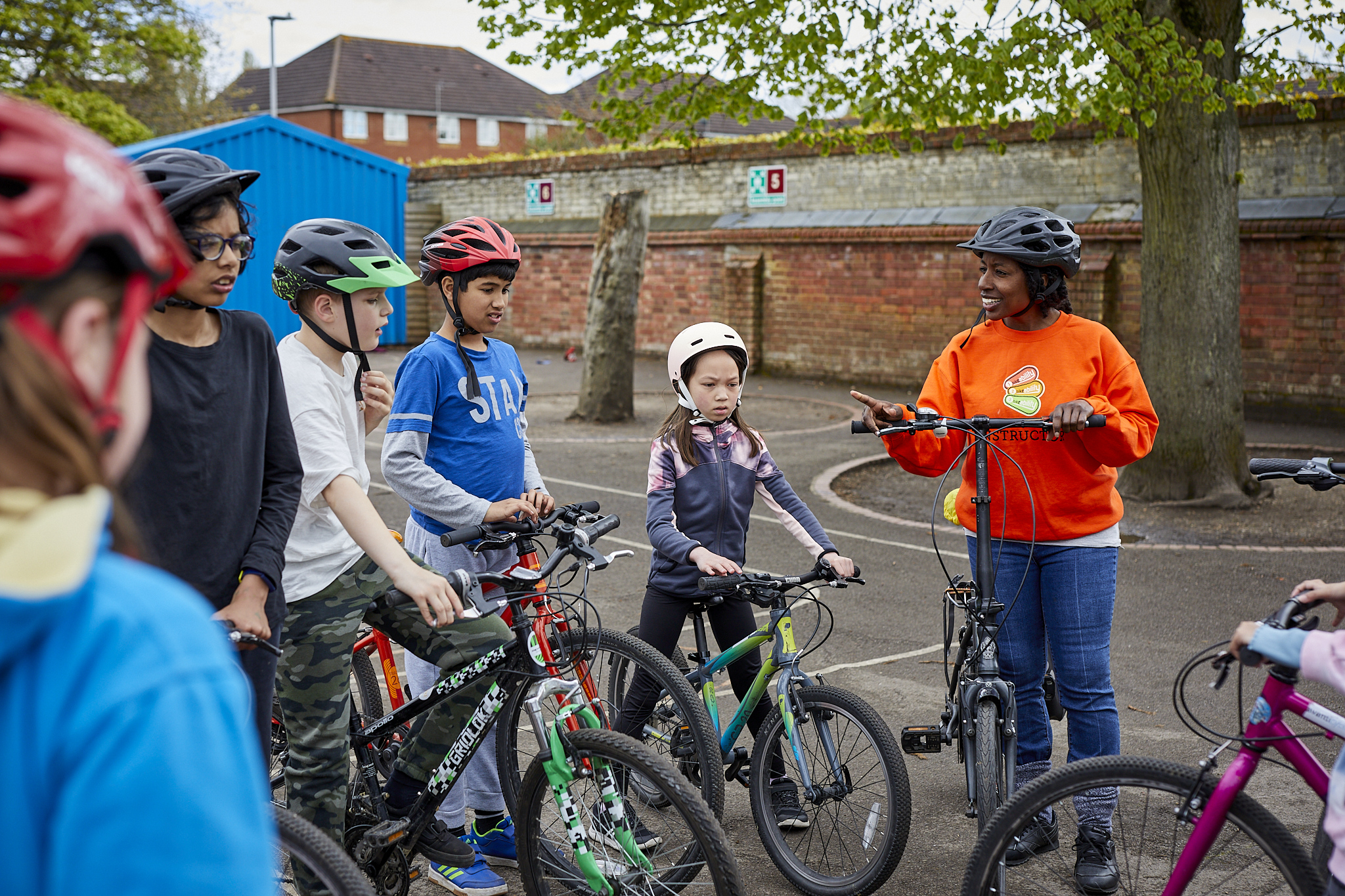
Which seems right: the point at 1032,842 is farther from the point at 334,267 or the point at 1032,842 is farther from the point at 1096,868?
the point at 334,267

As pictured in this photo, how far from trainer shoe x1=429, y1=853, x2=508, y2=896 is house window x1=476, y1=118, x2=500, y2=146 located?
59.1 meters

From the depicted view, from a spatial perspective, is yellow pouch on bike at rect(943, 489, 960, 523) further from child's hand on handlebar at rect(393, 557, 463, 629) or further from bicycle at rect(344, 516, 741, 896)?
child's hand on handlebar at rect(393, 557, 463, 629)

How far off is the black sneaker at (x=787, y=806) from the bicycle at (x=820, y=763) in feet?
0.09

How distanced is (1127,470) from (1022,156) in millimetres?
7953

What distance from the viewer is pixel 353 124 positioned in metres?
55.7

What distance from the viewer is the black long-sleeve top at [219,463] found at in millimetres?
2609

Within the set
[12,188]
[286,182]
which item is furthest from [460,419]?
[286,182]

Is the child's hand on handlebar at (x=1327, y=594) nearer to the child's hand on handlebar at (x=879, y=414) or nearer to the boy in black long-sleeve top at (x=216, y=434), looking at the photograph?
the child's hand on handlebar at (x=879, y=414)

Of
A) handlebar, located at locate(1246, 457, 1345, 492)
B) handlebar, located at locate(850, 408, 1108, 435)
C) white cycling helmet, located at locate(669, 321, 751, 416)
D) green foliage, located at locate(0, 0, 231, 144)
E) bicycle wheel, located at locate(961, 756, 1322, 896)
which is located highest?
green foliage, located at locate(0, 0, 231, 144)

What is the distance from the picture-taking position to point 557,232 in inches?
950

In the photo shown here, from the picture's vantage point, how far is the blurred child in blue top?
3.01ft

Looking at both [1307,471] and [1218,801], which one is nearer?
[1218,801]

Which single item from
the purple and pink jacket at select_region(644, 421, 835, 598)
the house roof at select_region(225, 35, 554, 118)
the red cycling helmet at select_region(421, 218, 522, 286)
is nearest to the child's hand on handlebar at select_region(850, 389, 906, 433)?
the purple and pink jacket at select_region(644, 421, 835, 598)

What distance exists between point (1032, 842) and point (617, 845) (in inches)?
39.5
